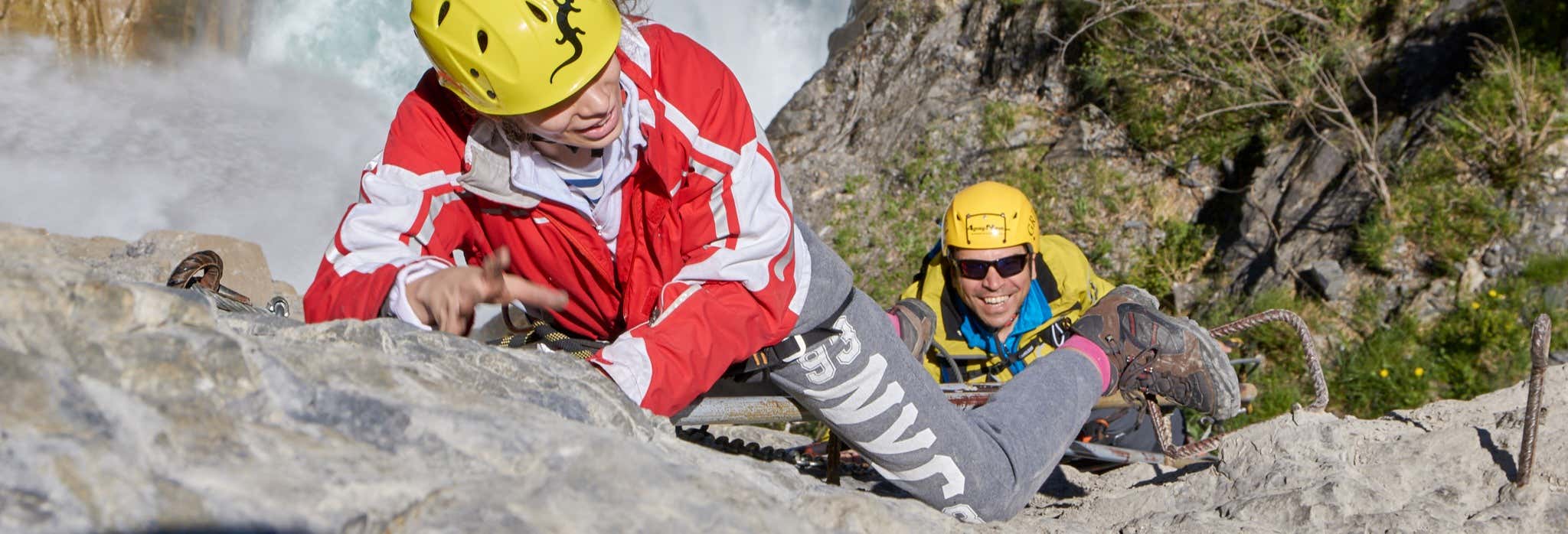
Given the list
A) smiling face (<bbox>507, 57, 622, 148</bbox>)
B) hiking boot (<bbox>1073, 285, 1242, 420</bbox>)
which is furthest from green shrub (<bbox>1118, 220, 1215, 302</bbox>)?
smiling face (<bbox>507, 57, 622, 148</bbox>)

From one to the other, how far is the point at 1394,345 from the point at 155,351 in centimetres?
681

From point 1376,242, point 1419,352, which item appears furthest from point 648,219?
point 1376,242

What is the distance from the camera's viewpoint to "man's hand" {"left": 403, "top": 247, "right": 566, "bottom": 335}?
234 cm

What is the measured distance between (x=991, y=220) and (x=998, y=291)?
0.33 metres

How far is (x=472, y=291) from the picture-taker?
2375 millimetres

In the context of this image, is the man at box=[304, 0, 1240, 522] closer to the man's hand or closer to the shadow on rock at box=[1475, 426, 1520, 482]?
the man's hand

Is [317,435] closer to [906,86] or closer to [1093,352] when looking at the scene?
[1093,352]

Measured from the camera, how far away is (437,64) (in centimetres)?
269

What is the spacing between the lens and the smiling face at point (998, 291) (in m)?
5.08

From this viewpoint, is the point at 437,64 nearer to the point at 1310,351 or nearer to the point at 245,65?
the point at 1310,351

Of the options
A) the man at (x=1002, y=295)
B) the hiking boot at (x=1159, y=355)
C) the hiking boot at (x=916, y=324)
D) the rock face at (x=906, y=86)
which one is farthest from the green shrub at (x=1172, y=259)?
the hiking boot at (x=1159, y=355)

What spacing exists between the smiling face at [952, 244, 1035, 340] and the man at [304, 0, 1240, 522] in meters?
1.86

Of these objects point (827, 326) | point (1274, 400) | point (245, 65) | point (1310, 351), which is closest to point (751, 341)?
point (827, 326)

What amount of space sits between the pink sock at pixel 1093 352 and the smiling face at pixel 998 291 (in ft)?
3.64
